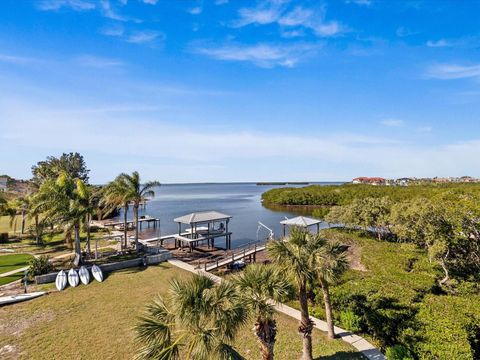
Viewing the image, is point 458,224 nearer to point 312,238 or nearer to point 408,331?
point 408,331

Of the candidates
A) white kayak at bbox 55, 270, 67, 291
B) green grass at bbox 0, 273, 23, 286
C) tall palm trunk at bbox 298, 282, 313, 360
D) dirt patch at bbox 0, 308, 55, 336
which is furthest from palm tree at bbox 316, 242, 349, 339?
green grass at bbox 0, 273, 23, 286

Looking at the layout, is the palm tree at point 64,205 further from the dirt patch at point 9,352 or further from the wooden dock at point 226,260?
the dirt patch at point 9,352

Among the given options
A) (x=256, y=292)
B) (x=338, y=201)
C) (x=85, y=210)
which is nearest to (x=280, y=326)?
(x=256, y=292)

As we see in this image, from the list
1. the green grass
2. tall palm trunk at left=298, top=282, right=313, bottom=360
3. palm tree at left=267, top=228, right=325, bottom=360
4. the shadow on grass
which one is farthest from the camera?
the green grass

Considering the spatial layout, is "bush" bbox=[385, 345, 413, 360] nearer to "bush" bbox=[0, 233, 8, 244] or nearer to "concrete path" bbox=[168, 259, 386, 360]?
"concrete path" bbox=[168, 259, 386, 360]

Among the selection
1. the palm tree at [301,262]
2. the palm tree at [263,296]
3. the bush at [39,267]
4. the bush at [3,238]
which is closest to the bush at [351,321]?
the palm tree at [301,262]

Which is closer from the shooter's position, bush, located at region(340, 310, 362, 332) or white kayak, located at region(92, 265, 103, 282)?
bush, located at region(340, 310, 362, 332)

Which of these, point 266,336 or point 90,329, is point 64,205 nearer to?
point 90,329
